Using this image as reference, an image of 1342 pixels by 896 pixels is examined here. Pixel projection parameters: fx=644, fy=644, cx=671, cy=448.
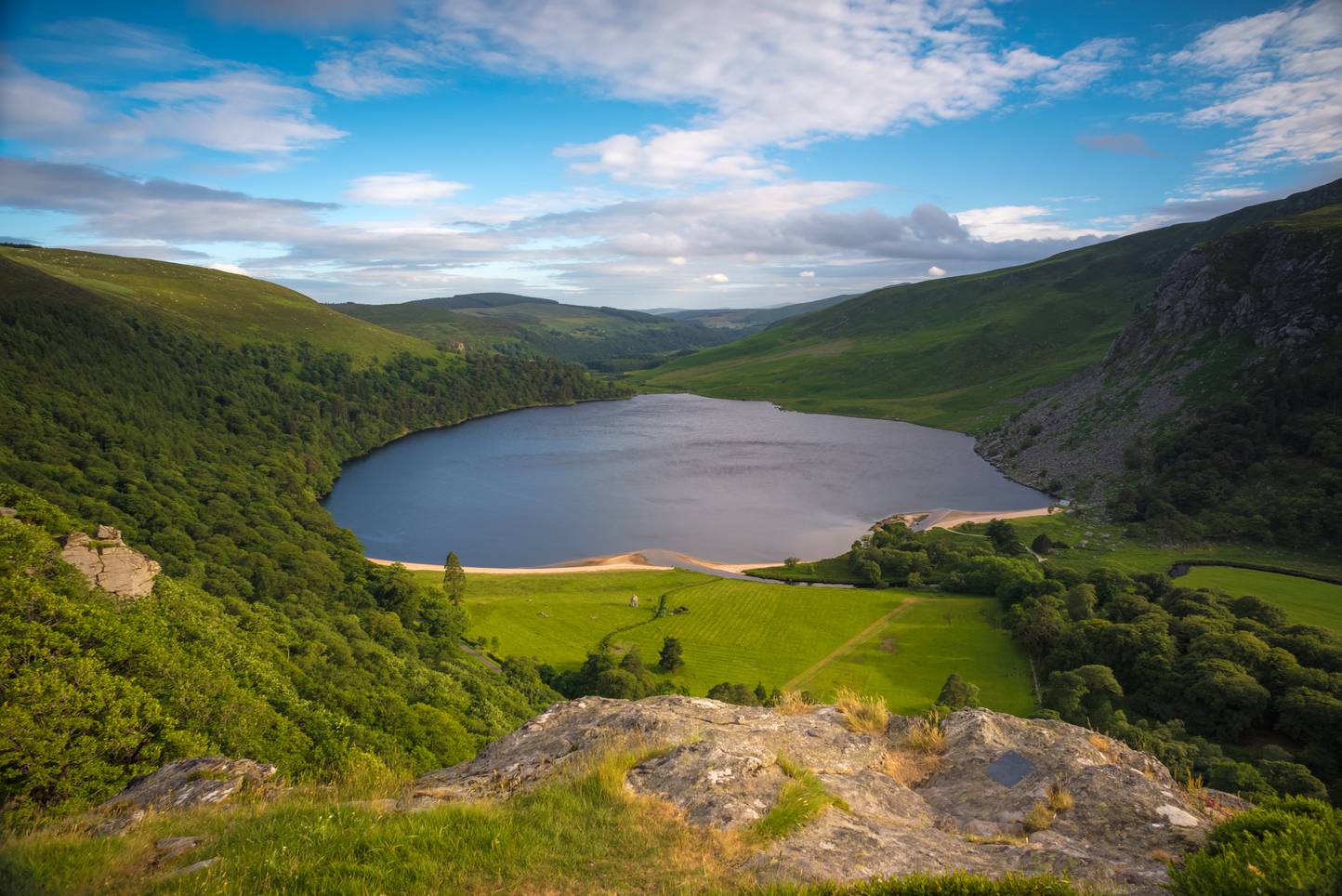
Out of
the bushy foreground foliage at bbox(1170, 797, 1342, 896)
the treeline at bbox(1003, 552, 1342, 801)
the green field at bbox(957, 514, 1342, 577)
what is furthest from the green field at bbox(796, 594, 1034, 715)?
the bushy foreground foliage at bbox(1170, 797, 1342, 896)

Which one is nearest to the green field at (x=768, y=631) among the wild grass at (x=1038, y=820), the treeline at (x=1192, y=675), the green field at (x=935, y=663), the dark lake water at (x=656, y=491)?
the green field at (x=935, y=663)

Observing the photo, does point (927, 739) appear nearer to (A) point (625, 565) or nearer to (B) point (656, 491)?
(A) point (625, 565)

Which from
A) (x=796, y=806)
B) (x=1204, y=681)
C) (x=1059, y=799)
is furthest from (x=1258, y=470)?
(x=796, y=806)

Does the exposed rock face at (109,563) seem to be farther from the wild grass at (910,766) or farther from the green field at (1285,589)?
the green field at (1285,589)

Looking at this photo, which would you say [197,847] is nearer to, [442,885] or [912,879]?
[442,885]

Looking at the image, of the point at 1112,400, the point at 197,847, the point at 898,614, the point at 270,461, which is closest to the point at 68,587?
the point at 197,847

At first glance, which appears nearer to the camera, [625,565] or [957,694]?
[957,694]
